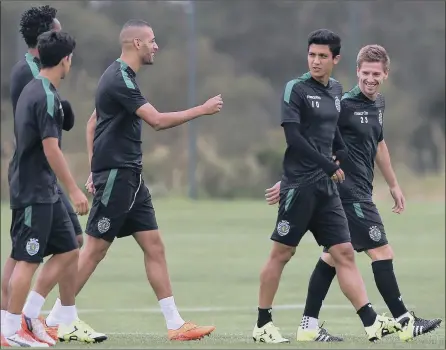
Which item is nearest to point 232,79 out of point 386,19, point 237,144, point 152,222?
point 237,144

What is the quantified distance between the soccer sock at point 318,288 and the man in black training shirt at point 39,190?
6.60ft

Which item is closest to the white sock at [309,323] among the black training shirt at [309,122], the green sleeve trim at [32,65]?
the black training shirt at [309,122]

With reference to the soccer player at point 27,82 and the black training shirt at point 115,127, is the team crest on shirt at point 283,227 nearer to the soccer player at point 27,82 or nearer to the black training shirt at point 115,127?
the black training shirt at point 115,127

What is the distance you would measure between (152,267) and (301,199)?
115 cm

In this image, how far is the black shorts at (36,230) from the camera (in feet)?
26.0

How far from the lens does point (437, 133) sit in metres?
33.5

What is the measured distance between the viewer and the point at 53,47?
8.02m

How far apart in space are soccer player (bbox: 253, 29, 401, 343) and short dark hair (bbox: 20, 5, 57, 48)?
170cm

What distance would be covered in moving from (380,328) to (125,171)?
6.75 ft

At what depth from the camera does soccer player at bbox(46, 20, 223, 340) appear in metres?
8.59

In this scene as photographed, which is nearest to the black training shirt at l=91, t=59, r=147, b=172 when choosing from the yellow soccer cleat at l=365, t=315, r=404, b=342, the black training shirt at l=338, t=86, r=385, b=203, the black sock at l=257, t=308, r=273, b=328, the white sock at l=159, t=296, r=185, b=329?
the white sock at l=159, t=296, r=185, b=329

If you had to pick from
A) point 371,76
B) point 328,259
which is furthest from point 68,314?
point 371,76

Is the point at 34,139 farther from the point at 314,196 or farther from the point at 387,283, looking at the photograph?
the point at 387,283

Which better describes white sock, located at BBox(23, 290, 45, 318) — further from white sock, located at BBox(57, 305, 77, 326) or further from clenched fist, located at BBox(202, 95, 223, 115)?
clenched fist, located at BBox(202, 95, 223, 115)
